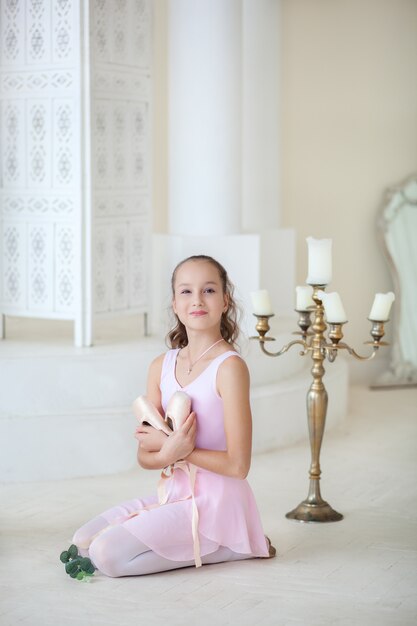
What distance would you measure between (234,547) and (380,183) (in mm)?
4793

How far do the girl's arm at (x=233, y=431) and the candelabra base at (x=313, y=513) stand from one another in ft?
2.95

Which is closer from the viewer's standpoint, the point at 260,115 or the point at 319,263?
the point at 319,263

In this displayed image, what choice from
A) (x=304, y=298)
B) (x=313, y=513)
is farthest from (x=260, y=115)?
(x=313, y=513)

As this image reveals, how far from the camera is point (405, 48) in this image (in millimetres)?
8539

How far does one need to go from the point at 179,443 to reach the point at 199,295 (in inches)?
21.8

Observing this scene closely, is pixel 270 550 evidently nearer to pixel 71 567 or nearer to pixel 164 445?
pixel 164 445

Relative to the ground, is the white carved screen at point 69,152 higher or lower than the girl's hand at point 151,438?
higher

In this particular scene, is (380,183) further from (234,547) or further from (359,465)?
(234,547)

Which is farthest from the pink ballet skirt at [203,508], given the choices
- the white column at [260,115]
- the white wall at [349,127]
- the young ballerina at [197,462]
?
the white wall at [349,127]

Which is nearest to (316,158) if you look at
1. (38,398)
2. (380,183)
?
(380,183)

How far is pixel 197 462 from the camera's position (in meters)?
4.24

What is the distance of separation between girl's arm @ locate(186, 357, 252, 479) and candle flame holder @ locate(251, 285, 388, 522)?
1.94 feet

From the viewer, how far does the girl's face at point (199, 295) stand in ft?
14.1

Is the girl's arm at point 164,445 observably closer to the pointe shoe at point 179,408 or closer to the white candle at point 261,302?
the pointe shoe at point 179,408
